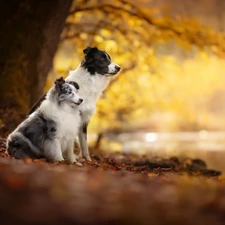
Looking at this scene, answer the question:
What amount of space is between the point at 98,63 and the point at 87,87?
0.50 meters

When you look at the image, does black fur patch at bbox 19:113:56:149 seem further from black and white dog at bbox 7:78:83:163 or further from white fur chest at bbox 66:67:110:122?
white fur chest at bbox 66:67:110:122

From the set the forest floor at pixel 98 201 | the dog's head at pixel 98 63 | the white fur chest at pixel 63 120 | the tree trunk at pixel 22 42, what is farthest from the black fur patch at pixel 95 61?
the forest floor at pixel 98 201

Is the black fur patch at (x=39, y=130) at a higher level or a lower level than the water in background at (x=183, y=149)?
lower

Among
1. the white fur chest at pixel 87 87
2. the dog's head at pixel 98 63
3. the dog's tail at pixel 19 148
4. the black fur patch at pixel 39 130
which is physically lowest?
the dog's tail at pixel 19 148

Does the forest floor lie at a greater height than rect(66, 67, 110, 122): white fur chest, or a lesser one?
lesser

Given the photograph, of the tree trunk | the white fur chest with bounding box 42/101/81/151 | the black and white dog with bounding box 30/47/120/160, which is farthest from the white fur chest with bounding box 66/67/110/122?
the tree trunk

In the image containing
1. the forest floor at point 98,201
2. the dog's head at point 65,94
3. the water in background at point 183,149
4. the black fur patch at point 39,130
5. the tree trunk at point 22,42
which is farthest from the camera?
the water in background at point 183,149

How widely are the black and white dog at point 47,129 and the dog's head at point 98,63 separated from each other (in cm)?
141

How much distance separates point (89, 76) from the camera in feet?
31.7

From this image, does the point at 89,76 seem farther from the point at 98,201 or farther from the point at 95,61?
the point at 98,201

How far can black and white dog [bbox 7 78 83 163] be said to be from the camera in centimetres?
809

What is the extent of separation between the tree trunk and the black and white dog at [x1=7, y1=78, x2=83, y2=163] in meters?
3.78

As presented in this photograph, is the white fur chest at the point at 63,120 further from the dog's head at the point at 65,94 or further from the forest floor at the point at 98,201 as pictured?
the forest floor at the point at 98,201

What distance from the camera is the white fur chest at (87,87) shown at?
9.56 meters
